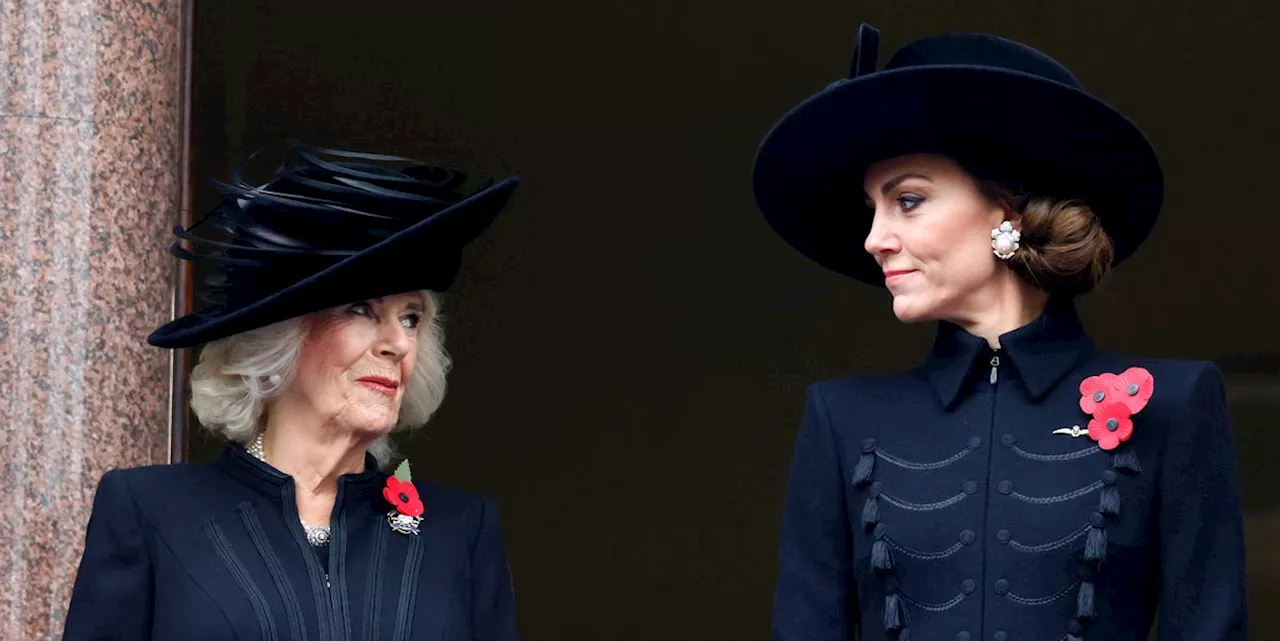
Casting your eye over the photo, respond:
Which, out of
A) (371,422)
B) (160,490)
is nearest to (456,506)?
(371,422)

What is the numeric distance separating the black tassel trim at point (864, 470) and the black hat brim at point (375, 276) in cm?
85

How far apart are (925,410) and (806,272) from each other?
474cm

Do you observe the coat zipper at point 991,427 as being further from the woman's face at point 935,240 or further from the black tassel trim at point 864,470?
the black tassel trim at point 864,470

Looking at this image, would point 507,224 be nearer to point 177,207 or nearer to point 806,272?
point 806,272

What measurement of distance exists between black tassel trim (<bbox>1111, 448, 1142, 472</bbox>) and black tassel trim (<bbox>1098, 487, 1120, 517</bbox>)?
4 cm

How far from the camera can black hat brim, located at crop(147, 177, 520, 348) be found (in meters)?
4.17

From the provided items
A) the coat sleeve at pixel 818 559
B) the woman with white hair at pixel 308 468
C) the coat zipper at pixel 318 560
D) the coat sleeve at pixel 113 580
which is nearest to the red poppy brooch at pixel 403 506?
the woman with white hair at pixel 308 468

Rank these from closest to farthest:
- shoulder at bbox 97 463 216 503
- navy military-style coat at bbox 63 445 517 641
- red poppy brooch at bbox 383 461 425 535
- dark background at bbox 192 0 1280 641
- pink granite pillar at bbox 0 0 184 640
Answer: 1. navy military-style coat at bbox 63 445 517 641
2. shoulder at bbox 97 463 216 503
3. red poppy brooch at bbox 383 461 425 535
4. pink granite pillar at bbox 0 0 184 640
5. dark background at bbox 192 0 1280 641

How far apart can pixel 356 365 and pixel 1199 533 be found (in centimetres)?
160

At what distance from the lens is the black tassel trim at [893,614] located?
4.03 m

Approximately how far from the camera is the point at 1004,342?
415 centimetres

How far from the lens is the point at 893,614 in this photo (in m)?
4.03

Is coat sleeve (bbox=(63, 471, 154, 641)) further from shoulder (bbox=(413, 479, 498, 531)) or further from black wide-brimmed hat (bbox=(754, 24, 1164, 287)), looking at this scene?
black wide-brimmed hat (bbox=(754, 24, 1164, 287))

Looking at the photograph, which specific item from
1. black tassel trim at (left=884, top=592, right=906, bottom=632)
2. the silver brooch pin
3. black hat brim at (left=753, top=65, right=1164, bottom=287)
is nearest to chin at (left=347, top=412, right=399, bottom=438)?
black hat brim at (left=753, top=65, right=1164, bottom=287)
